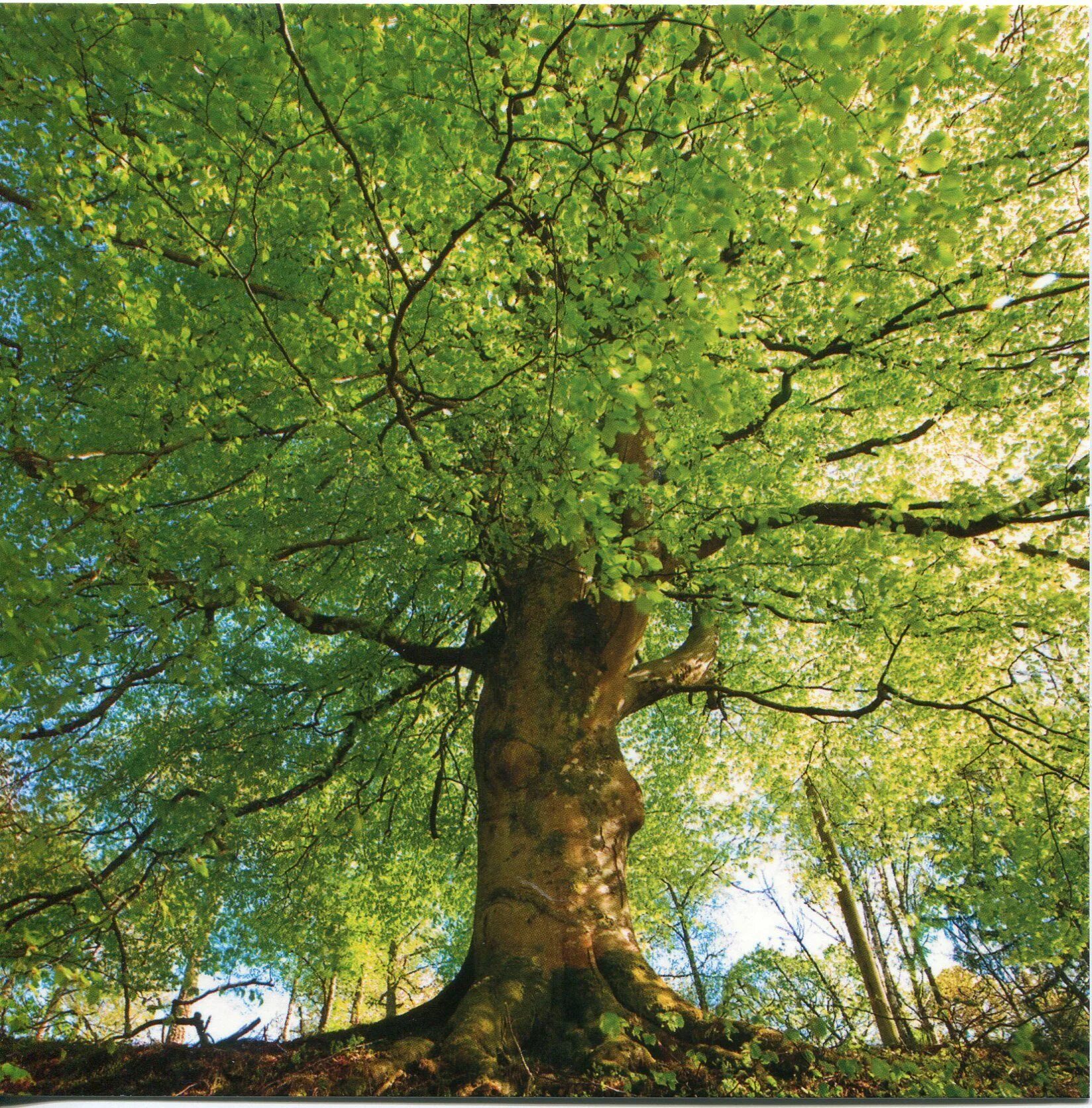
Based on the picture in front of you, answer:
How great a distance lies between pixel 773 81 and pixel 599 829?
3490mm

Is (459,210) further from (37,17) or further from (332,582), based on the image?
(332,582)

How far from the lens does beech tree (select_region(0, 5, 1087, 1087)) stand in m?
2.85

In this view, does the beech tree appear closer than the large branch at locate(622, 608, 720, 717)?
Yes

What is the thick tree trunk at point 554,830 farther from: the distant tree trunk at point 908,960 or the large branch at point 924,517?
the large branch at point 924,517

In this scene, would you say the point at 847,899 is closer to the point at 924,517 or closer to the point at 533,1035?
the point at 924,517

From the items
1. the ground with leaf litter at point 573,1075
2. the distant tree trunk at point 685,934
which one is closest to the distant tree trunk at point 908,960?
the ground with leaf litter at point 573,1075

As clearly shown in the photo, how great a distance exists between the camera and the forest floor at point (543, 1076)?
270cm

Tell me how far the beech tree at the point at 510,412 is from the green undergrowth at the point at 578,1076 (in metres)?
0.14

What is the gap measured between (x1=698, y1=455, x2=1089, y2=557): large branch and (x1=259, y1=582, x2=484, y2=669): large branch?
185cm

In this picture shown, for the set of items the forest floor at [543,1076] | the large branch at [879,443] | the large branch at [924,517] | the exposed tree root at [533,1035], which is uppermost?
the large branch at [879,443]

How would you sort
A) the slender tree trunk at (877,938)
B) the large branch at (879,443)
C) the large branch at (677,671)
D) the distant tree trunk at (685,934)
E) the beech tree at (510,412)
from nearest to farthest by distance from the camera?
the beech tree at (510,412) → the large branch at (677,671) → the large branch at (879,443) → the slender tree trunk at (877,938) → the distant tree trunk at (685,934)

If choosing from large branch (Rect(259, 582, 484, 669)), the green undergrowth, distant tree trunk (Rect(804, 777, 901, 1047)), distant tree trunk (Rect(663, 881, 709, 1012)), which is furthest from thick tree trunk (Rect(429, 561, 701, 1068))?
distant tree trunk (Rect(663, 881, 709, 1012))

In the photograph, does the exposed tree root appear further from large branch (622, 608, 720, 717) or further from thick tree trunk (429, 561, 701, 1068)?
large branch (622, 608, 720, 717)

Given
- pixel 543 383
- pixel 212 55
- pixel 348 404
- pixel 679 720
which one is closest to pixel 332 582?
pixel 348 404
